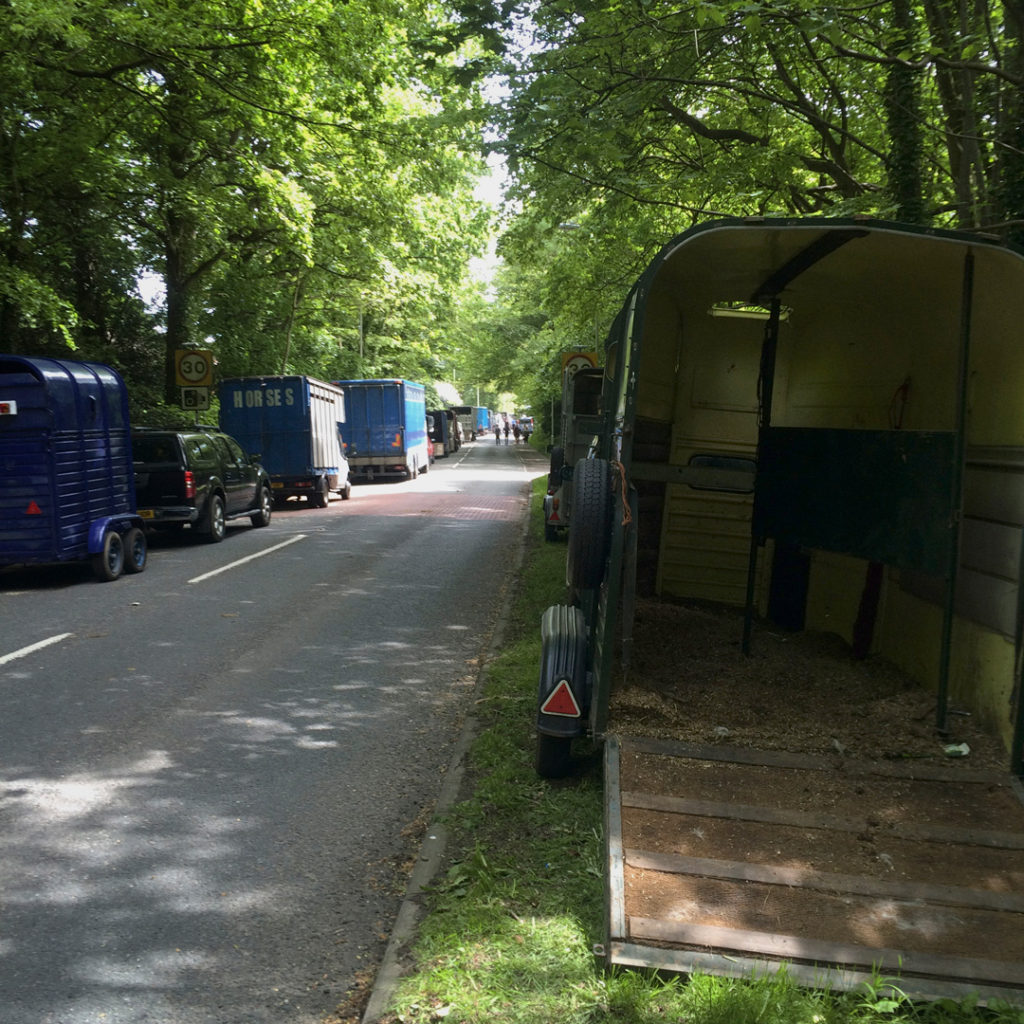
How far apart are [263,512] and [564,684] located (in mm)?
14905

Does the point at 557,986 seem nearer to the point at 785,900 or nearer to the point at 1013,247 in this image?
the point at 785,900

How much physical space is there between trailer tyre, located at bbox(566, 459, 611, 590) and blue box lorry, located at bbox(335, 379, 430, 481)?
26.7 m

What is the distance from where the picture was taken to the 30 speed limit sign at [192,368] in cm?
2036

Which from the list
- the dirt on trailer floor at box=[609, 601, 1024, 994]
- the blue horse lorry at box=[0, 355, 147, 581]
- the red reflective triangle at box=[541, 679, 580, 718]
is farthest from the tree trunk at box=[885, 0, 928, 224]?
the blue horse lorry at box=[0, 355, 147, 581]

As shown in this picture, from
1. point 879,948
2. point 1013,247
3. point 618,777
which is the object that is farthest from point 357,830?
point 1013,247

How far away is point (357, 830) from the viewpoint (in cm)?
473

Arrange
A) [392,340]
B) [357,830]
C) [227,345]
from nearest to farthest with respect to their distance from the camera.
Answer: [357,830] < [227,345] < [392,340]

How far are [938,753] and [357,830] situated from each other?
300 centimetres

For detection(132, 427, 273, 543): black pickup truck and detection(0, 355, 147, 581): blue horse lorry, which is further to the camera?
detection(132, 427, 273, 543): black pickup truck

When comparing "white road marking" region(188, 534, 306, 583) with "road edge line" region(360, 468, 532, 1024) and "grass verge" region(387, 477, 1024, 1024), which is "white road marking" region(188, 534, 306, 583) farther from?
"grass verge" region(387, 477, 1024, 1024)

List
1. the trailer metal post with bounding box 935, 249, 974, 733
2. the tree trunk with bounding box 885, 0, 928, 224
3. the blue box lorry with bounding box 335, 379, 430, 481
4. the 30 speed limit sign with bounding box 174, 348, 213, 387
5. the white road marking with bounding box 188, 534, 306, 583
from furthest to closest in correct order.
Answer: the blue box lorry with bounding box 335, 379, 430, 481, the 30 speed limit sign with bounding box 174, 348, 213, 387, the white road marking with bounding box 188, 534, 306, 583, the tree trunk with bounding box 885, 0, 928, 224, the trailer metal post with bounding box 935, 249, 974, 733

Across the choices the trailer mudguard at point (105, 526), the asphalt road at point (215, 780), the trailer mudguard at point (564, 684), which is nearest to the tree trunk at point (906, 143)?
the trailer mudguard at point (564, 684)

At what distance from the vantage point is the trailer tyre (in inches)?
189

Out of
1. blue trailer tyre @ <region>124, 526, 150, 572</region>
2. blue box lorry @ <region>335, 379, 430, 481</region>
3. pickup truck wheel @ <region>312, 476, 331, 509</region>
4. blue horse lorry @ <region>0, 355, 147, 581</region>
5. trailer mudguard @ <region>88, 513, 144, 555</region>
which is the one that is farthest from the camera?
blue box lorry @ <region>335, 379, 430, 481</region>
